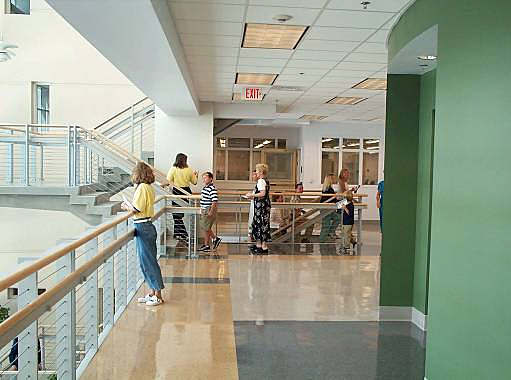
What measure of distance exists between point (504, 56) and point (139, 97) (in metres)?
13.2

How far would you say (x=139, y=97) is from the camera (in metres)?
15.0

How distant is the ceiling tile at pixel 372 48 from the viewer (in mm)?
6270

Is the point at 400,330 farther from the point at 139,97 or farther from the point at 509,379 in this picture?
the point at 139,97

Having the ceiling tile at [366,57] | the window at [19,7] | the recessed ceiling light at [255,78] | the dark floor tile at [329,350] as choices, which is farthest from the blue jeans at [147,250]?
the window at [19,7]

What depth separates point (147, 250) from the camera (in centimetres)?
584

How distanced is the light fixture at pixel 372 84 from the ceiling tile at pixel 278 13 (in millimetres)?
3596

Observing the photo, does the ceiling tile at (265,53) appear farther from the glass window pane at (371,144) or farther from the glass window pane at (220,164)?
the glass window pane at (220,164)

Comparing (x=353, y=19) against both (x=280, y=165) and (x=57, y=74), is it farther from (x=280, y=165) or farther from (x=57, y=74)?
(x=280, y=165)

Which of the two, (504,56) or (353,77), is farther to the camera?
(353,77)

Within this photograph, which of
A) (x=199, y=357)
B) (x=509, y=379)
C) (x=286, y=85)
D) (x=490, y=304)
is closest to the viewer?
(x=509, y=379)

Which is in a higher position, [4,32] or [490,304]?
[4,32]

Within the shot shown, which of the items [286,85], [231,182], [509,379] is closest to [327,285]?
[286,85]

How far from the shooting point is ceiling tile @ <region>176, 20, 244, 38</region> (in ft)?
17.9

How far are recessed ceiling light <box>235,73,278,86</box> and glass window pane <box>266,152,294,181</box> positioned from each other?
8704 millimetres
